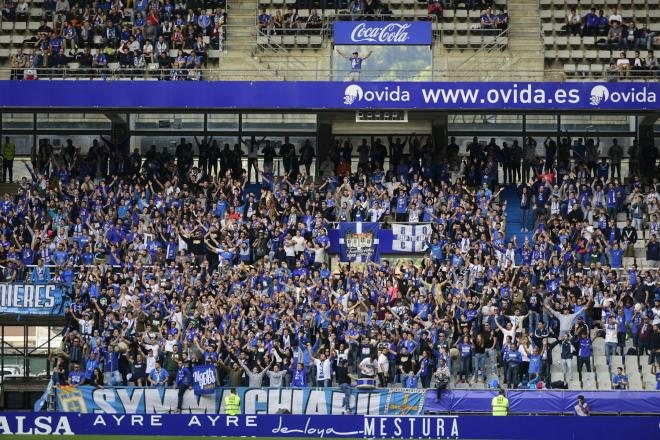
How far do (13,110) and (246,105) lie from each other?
6.83 metres

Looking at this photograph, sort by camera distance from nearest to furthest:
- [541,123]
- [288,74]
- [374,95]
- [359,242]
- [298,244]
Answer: [298,244], [359,242], [374,95], [288,74], [541,123]

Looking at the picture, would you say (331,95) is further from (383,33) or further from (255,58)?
(255,58)

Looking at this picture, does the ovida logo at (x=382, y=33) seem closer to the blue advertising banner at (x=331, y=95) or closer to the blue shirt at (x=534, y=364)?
the blue advertising banner at (x=331, y=95)

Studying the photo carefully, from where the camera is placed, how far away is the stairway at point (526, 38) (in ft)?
127

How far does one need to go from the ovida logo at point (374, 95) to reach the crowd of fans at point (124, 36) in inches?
169

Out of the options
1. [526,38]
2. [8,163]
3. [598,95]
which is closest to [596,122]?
[598,95]

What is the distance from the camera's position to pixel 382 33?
3712 centimetres

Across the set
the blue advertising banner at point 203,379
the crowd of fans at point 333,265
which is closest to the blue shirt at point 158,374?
the crowd of fans at point 333,265

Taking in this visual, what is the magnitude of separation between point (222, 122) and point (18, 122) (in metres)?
6.25

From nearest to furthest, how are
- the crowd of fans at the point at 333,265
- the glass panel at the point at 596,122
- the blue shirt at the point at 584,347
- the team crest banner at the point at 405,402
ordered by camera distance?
the team crest banner at the point at 405,402 < the crowd of fans at the point at 333,265 < the blue shirt at the point at 584,347 < the glass panel at the point at 596,122

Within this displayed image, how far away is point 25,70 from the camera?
37.8 m

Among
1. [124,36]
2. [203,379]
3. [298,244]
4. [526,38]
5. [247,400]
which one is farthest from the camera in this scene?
[526,38]

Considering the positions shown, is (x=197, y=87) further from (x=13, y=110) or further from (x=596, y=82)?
(x=596, y=82)

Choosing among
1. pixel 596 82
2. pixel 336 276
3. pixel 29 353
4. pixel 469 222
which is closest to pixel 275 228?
pixel 336 276
